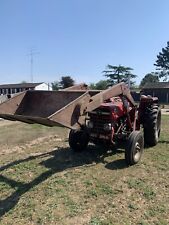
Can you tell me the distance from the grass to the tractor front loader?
452 mm

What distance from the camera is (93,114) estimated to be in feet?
24.1

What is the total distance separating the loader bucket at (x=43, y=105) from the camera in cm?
559

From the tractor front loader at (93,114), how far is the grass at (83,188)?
452 mm

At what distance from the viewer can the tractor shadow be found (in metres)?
5.50

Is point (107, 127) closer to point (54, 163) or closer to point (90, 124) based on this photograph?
point (90, 124)

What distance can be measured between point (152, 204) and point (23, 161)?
3520 mm

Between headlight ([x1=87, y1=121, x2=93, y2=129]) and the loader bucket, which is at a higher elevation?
the loader bucket

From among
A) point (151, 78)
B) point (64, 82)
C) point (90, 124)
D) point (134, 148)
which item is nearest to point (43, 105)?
point (90, 124)

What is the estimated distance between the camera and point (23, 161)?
7.56 metres

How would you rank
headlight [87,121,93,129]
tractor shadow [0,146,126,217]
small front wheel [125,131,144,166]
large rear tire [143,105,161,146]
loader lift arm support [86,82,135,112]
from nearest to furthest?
tractor shadow [0,146,126,217] < loader lift arm support [86,82,135,112] < small front wheel [125,131,144,166] < headlight [87,121,93,129] < large rear tire [143,105,161,146]

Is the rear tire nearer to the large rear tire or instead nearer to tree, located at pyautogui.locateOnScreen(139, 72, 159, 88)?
the large rear tire

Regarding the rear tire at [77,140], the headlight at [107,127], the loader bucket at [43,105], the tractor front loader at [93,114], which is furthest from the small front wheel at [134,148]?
the loader bucket at [43,105]

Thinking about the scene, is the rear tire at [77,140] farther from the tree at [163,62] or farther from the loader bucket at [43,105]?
the tree at [163,62]

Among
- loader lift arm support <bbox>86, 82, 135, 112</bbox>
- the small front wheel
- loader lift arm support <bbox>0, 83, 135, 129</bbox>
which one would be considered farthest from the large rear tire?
loader lift arm support <bbox>0, 83, 135, 129</bbox>
